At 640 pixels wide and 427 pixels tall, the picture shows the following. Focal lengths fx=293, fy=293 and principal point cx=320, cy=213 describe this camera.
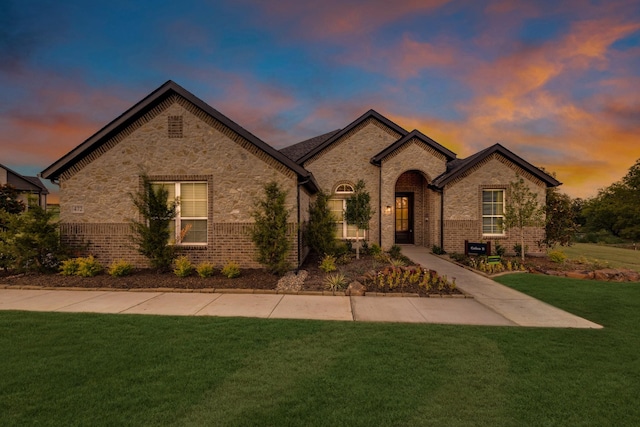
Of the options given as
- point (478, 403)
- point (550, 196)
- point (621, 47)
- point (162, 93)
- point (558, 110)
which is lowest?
point (478, 403)

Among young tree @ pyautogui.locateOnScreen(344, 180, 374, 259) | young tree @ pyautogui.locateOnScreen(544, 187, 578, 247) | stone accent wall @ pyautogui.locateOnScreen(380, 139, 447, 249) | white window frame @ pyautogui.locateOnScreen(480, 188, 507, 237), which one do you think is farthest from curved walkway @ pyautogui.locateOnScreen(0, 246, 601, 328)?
young tree @ pyautogui.locateOnScreen(544, 187, 578, 247)

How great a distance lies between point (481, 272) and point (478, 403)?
8852 millimetres

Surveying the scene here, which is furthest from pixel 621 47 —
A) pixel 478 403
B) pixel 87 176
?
pixel 87 176

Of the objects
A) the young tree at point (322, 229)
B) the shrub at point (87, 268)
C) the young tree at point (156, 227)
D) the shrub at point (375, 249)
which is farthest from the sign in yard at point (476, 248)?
the shrub at point (87, 268)

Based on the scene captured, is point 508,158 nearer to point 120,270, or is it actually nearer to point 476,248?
point 476,248

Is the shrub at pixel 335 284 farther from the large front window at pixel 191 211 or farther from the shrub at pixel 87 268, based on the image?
the shrub at pixel 87 268

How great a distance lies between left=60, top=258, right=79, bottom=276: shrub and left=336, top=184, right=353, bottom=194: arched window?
11.9 m

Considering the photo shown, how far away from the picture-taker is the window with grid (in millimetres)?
15070

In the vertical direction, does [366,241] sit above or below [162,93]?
below

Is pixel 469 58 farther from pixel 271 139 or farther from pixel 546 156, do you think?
pixel 271 139

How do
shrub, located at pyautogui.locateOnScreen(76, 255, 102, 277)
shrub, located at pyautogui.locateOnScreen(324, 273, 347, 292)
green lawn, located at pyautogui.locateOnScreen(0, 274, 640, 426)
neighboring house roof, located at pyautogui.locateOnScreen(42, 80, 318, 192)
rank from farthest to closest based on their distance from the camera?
neighboring house roof, located at pyautogui.locateOnScreen(42, 80, 318, 192)
shrub, located at pyautogui.locateOnScreen(76, 255, 102, 277)
shrub, located at pyautogui.locateOnScreen(324, 273, 347, 292)
green lawn, located at pyautogui.locateOnScreen(0, 274, 640, 426)

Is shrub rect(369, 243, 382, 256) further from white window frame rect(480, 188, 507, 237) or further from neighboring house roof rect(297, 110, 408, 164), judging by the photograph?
neighboring house roof rect(297, 110, 408, 164)

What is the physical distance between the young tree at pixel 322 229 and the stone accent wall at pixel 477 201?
250 inches

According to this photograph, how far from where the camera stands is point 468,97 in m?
15.8
